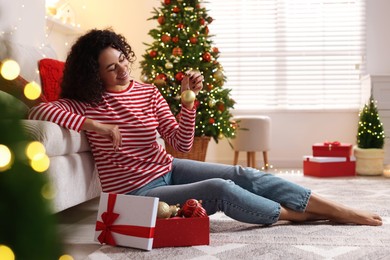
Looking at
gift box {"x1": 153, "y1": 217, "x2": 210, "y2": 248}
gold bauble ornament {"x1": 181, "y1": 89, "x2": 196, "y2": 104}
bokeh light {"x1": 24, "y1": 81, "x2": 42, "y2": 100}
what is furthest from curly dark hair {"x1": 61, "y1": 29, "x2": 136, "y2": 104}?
bokeh light {"x1": 24, "y1": 81, "x2": 42, "y2": 100}

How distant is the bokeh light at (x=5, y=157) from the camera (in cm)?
26

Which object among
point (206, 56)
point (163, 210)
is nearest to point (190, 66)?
point (206, 56)

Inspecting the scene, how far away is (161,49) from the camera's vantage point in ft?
13.3

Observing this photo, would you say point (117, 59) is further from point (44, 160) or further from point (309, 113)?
point (309, 113)

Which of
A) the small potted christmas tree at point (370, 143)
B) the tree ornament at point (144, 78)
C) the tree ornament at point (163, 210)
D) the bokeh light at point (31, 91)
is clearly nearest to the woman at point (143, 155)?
the tree ornament at point (163, 210)

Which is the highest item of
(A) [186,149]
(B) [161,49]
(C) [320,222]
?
(B) [161,49]

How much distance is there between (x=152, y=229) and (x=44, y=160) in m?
1.38

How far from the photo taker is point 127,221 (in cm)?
165

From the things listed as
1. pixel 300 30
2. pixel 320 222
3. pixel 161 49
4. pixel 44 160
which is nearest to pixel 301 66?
pixel 300 30

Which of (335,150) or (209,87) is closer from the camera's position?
(209,87)

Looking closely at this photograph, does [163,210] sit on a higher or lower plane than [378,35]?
lower

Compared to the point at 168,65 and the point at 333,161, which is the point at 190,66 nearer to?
the point at 168,65

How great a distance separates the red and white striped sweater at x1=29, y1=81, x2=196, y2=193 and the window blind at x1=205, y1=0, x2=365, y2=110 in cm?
324

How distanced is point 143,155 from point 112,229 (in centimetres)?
34
